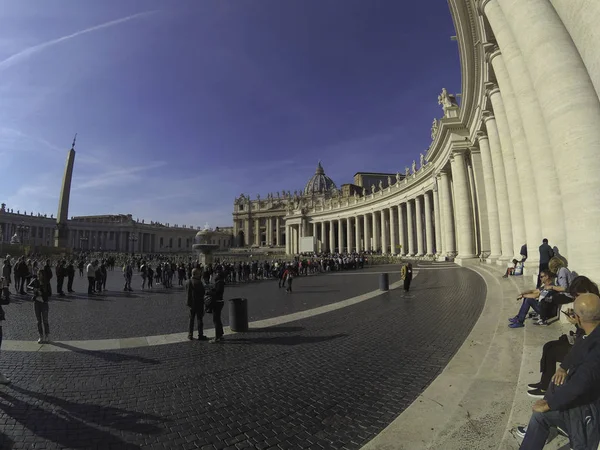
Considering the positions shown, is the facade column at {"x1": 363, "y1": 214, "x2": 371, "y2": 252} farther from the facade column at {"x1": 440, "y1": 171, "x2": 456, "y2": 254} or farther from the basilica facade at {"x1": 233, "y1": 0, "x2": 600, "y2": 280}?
the facade column at {"x1": 440, "y1": 171, "x2": 456, "y2": 254}

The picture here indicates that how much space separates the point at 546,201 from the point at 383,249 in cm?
4603

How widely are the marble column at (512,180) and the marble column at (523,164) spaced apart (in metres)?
1.96

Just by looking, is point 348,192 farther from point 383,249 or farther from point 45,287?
point 45,287

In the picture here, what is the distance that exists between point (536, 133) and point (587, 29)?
412cm

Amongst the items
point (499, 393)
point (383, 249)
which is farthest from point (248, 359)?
point (383, 249)

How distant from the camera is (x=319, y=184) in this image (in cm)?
13100

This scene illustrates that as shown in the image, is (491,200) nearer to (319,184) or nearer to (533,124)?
(533,124)

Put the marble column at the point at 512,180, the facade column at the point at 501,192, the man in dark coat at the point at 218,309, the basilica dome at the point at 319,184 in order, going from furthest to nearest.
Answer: the basilica dome at the point at 319,184 → the facade column at the point at 501,192 → the marble column at the point at 512,180 → the man in dark coat at the point at 218,309

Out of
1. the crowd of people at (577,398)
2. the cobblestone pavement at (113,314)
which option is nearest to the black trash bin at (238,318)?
the cobblestone pavement at (113,314)

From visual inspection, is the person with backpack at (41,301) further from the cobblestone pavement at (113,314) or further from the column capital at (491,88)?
the column capital at (491,88)

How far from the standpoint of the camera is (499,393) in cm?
330

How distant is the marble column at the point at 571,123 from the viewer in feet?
17.8

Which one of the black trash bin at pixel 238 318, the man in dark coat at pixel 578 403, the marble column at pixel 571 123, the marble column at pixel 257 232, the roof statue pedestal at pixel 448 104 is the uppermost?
the roof statue pedestal at pixel 448 104

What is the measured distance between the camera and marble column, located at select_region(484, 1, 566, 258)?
820 centimetres
